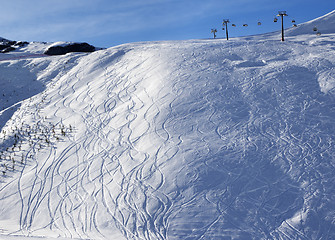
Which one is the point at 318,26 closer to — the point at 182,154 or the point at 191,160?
the point at 182,154

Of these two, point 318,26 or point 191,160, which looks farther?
point 318,26

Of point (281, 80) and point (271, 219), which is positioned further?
point (281, 80)

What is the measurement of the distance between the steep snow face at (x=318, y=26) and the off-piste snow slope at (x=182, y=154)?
2103 cm

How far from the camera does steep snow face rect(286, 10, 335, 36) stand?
1320 inches

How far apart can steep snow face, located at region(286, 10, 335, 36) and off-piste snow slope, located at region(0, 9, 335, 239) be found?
21027mm

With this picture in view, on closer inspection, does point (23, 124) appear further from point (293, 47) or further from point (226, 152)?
point (293, 47)

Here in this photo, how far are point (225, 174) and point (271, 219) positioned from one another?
1543mm

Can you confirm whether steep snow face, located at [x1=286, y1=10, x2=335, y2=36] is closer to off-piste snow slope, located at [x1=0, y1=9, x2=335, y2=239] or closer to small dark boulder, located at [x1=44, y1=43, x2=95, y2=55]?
off-piste snow slope, located at [x1=0, y1=9, x2=335, y2=239]

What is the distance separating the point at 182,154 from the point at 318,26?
33596 mm

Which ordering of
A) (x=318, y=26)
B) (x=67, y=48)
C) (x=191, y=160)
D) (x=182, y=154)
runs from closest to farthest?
(x=191, y=160)
(x=182, y=154)
(x=318, y=26)
(x=67, y=48)

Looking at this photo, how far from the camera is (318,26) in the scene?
34.5 metres

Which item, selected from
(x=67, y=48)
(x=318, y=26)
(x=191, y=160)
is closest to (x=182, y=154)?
(x=191, y=160)

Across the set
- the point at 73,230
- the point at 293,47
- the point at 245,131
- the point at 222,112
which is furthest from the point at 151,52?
the point at 73,230

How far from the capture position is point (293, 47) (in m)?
16.4
